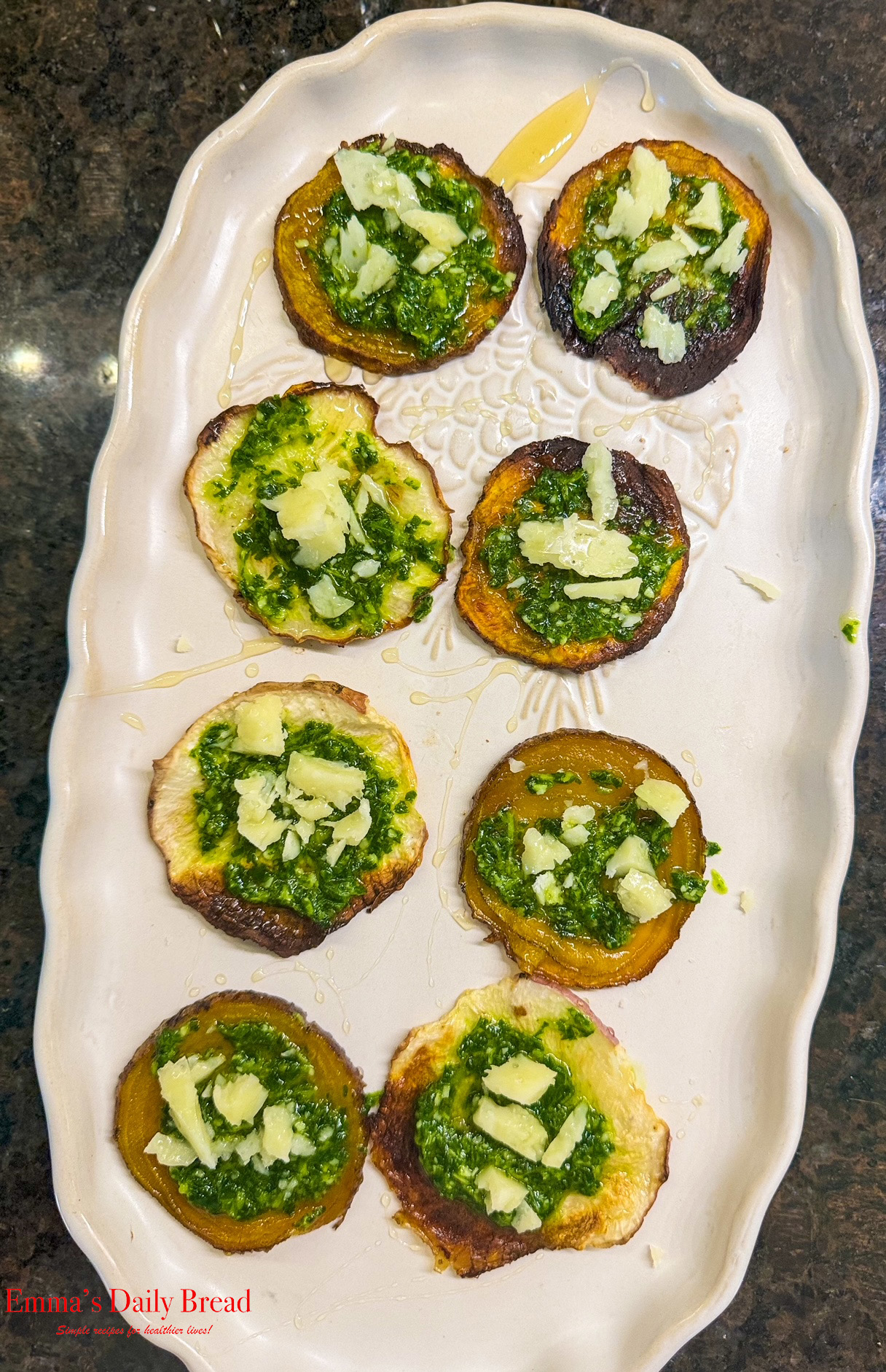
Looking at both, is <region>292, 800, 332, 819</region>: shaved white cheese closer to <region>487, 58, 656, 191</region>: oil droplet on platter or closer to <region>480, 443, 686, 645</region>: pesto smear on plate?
<region>480, 443, 686, 645</region>: pesto smear on plate

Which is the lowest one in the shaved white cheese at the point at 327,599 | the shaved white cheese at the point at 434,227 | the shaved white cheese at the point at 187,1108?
the shaved white cheese at the point at 187,1108

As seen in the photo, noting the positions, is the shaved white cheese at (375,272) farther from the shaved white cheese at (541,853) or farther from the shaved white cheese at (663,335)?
the shaved white cheese at (541,853)

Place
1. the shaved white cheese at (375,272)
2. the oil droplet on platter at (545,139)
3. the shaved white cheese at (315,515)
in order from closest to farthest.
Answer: the shaved white cheese at (315,515)
the shaved white cheese at (375,272)
the oil droplet on platter at (545,139)

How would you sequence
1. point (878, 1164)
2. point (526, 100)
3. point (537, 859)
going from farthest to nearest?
point (878, 1164) < point (526, 100) < point (537, 859)

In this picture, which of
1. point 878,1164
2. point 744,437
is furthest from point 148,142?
point 878,1164

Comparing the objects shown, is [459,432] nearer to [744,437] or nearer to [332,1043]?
[744,437]

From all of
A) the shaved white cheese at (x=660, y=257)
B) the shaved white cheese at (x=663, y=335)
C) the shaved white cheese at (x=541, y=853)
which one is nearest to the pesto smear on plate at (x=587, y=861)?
the shaved white cheese at (x=541, y=853)

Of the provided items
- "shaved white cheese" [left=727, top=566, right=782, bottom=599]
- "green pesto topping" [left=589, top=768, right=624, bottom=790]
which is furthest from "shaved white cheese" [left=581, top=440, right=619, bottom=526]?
"green pesto topping" [left=589, top=768, right=624, bottom=790]
